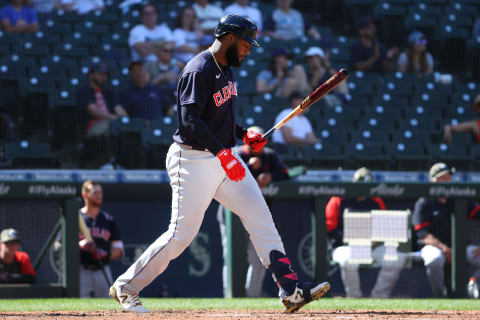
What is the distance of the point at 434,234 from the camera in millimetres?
7477

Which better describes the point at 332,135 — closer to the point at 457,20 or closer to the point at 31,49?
the point at 457,20

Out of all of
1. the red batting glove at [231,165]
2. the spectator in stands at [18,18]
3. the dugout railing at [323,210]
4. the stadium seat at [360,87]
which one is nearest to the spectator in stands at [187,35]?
the spectator in stands at [18,18]

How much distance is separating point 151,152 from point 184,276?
263 centimetres

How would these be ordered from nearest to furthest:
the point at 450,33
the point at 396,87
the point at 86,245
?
the point at 86,245, the point at 396,87, the point at 450,33

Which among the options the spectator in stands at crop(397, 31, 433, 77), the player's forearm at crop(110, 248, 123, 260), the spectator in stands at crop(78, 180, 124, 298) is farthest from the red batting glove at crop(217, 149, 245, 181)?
the spectator in stands at crop(397, 31, 433, 77)

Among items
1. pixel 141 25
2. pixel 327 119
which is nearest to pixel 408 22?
pixel 327 119

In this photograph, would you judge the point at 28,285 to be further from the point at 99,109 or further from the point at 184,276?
the point at 99,109

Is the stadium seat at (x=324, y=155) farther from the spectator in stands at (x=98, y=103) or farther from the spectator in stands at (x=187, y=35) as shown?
the spectator in stands at (x=98, y=103)

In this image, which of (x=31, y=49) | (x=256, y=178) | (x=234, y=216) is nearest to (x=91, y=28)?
(x=31, y=49)

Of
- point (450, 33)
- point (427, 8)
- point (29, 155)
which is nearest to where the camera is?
point (29, 155)

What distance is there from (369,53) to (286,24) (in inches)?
51.2

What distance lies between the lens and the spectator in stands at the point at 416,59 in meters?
12.8

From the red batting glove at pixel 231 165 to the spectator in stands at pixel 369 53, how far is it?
8.52m

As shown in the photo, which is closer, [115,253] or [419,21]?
[115,253]
